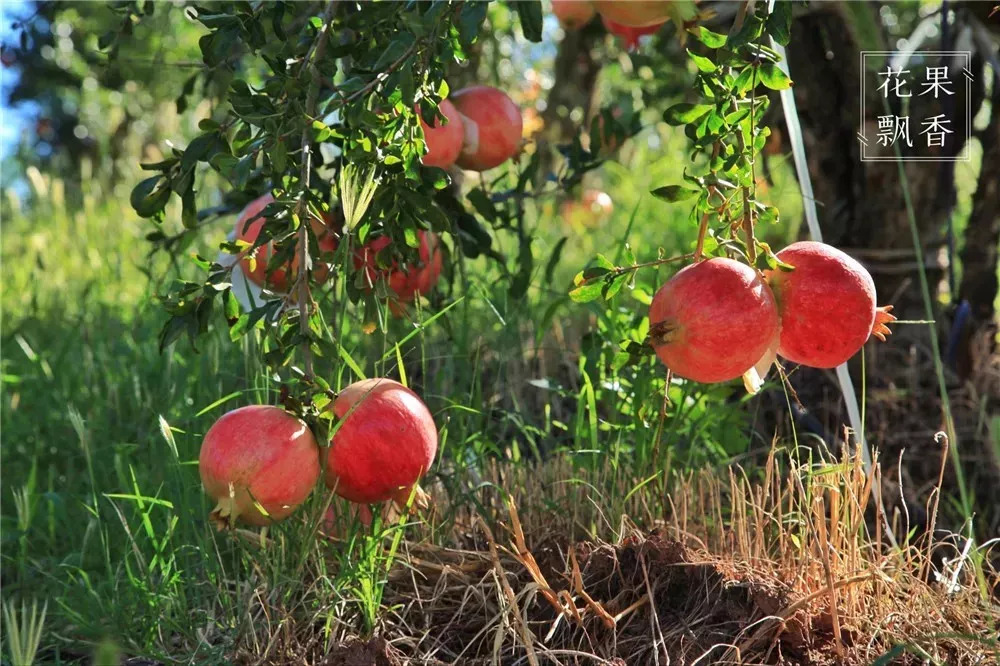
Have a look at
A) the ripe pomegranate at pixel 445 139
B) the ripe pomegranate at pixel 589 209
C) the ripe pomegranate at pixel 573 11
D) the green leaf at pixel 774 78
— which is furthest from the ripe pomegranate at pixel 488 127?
the ripe pomegranate at pixel 589 209

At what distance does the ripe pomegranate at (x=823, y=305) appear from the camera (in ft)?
3.72

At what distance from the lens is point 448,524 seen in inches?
60.7

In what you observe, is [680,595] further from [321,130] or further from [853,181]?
[853,181]

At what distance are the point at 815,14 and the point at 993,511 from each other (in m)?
0.98

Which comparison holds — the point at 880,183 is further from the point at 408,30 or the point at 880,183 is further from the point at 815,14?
the point at 408,30

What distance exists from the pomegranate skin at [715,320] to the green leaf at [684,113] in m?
0.17

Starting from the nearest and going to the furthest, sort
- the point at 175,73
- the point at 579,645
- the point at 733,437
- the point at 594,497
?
the point at 579,645 → the point at 594,497 → the point at 733,437 → the point at 175,73

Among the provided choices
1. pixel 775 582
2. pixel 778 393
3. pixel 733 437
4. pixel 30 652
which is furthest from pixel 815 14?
pixel 30 652

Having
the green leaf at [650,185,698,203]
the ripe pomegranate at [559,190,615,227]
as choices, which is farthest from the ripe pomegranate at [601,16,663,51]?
the ripe pomegranate at [559,190,615,227]

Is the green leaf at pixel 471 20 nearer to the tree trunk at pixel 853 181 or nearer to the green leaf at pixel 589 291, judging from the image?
the green leaf at pixel 589 291

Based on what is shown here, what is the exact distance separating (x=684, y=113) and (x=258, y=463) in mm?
599

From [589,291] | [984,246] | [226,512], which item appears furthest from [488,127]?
[984,246]

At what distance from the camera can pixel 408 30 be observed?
1.33 m

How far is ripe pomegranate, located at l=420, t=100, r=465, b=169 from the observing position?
155cm
